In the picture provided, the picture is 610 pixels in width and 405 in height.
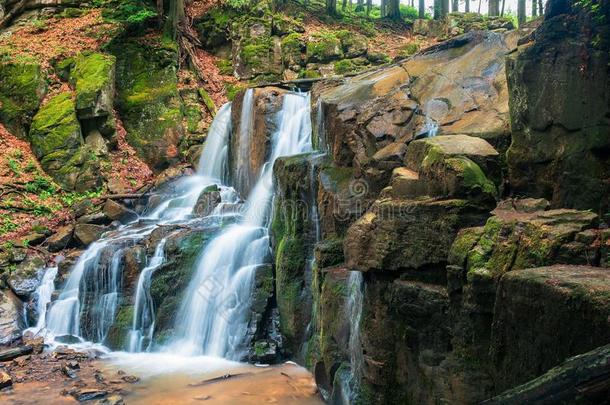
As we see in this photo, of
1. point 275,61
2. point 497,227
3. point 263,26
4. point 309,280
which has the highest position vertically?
point 263,26

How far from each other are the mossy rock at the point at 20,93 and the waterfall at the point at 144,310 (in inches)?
317

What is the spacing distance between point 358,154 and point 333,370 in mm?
3647

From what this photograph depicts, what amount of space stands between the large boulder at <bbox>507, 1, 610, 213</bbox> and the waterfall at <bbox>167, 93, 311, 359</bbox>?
553 centimetres

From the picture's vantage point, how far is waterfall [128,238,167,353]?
1010 centimetres

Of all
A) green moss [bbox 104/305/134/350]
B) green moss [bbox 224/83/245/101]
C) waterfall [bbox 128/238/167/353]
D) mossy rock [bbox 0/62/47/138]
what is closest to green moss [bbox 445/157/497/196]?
waterfall [bbox 128/238/167/353]

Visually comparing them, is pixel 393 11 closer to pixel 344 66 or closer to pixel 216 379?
pixel 344 66

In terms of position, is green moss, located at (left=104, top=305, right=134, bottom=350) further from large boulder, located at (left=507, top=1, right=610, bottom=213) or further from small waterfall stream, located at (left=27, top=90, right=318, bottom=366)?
large boulder, located at (left=507, top=1, right=610, bottom=213)

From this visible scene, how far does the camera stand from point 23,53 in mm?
17719

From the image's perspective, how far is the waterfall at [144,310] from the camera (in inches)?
398

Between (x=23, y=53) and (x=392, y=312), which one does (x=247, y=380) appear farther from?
(x=23, y=53)

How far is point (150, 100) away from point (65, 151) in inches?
134

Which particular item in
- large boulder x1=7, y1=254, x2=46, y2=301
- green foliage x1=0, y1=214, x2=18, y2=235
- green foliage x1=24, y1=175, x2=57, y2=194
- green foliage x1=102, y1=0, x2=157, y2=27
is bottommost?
large boulder x1=7, y1=254, x2=46, y2=301

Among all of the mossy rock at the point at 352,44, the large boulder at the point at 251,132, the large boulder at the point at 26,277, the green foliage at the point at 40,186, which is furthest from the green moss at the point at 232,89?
the large boulder at the point at 26,277

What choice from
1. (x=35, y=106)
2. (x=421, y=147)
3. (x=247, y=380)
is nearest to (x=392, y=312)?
(x=421, y=147)
